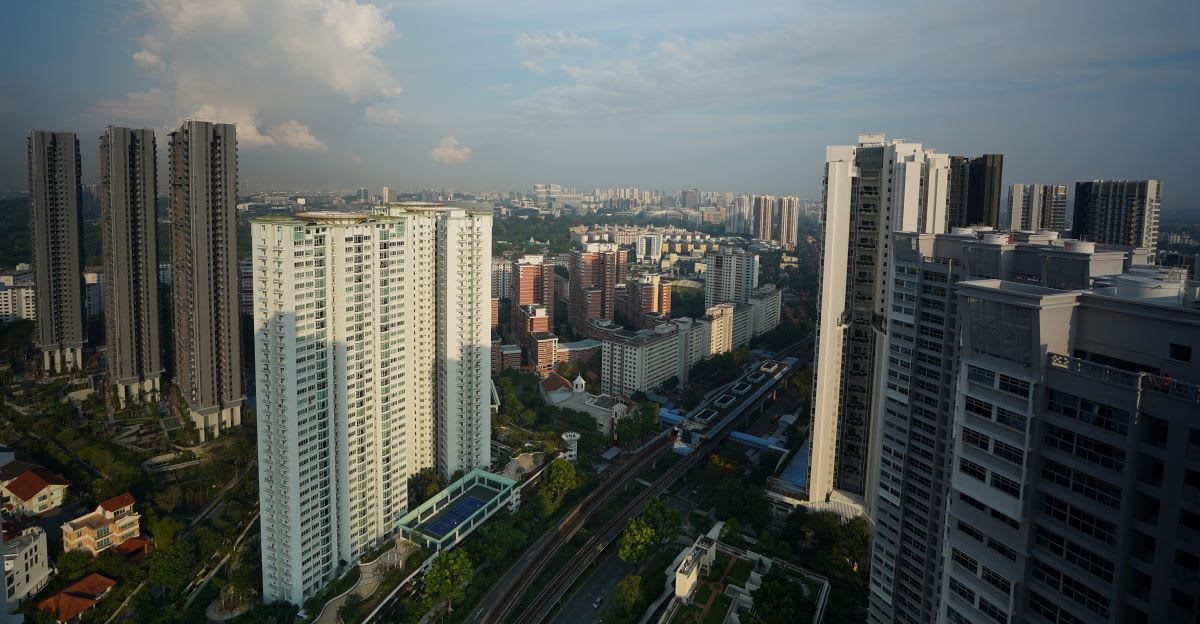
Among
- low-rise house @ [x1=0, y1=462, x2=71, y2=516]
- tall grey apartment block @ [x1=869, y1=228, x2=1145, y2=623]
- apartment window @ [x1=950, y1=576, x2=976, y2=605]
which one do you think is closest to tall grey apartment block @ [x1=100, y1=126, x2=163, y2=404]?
low-rise house @ [x1=0, y1=462, x2=71, y2=516]

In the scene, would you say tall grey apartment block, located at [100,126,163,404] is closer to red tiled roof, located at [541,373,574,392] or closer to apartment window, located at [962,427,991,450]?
red tiled roof, located at [541,373,574,392]

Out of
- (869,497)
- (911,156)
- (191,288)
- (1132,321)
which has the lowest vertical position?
(869,497)

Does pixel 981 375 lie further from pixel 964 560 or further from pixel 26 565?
pixel 26 565

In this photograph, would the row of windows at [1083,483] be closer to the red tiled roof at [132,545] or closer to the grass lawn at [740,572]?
the grass lawn at [740,572]

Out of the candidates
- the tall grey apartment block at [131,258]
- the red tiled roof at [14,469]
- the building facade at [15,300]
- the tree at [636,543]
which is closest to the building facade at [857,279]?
the tree at [636,543]

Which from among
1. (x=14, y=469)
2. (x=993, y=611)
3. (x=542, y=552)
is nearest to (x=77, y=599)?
(x=14, y=469)

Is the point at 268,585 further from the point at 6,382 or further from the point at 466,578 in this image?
the point at 6,382

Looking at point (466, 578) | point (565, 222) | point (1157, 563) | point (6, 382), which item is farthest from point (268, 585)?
point (565, 222)
